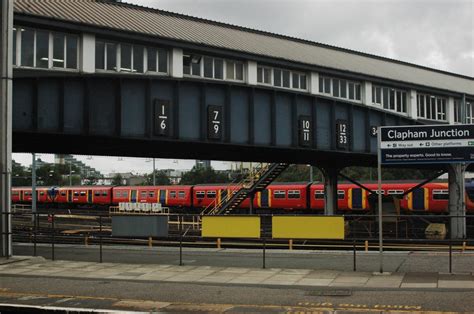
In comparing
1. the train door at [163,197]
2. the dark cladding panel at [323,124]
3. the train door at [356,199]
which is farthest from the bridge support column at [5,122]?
the train door at [163,197]

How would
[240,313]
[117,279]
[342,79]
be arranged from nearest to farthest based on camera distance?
[240,313] → [117,279] → [342,79]

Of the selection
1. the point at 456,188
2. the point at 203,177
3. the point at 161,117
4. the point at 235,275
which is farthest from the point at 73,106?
the point at 203,177

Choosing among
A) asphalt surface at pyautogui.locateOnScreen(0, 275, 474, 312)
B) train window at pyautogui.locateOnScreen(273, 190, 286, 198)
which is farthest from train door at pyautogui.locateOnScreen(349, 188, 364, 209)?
asphalt surface at pyautogui.locateOnScreen(0, 275, 474, 312)

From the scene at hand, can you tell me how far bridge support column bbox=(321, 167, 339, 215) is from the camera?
3788cm

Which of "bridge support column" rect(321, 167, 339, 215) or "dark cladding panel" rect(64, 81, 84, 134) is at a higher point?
"dark cladding panel" rect(64, 81, 84, 134)

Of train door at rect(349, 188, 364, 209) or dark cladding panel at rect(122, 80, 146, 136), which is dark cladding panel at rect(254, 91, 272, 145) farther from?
train door at rect(349, 188, 364, 209)

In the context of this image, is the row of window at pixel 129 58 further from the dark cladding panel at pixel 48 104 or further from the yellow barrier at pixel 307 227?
the yellow barrier at pixel 307 227

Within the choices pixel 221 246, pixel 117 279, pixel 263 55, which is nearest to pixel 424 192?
pixel 263 55

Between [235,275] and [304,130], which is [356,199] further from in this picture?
[235,275]

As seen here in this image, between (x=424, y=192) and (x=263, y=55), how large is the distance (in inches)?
908

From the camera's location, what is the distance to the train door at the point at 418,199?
4462 cm

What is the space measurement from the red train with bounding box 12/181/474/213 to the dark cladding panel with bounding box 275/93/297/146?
1439cm

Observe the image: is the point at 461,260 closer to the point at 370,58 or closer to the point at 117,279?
the point at 117,279

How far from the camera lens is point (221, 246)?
2155 cm
